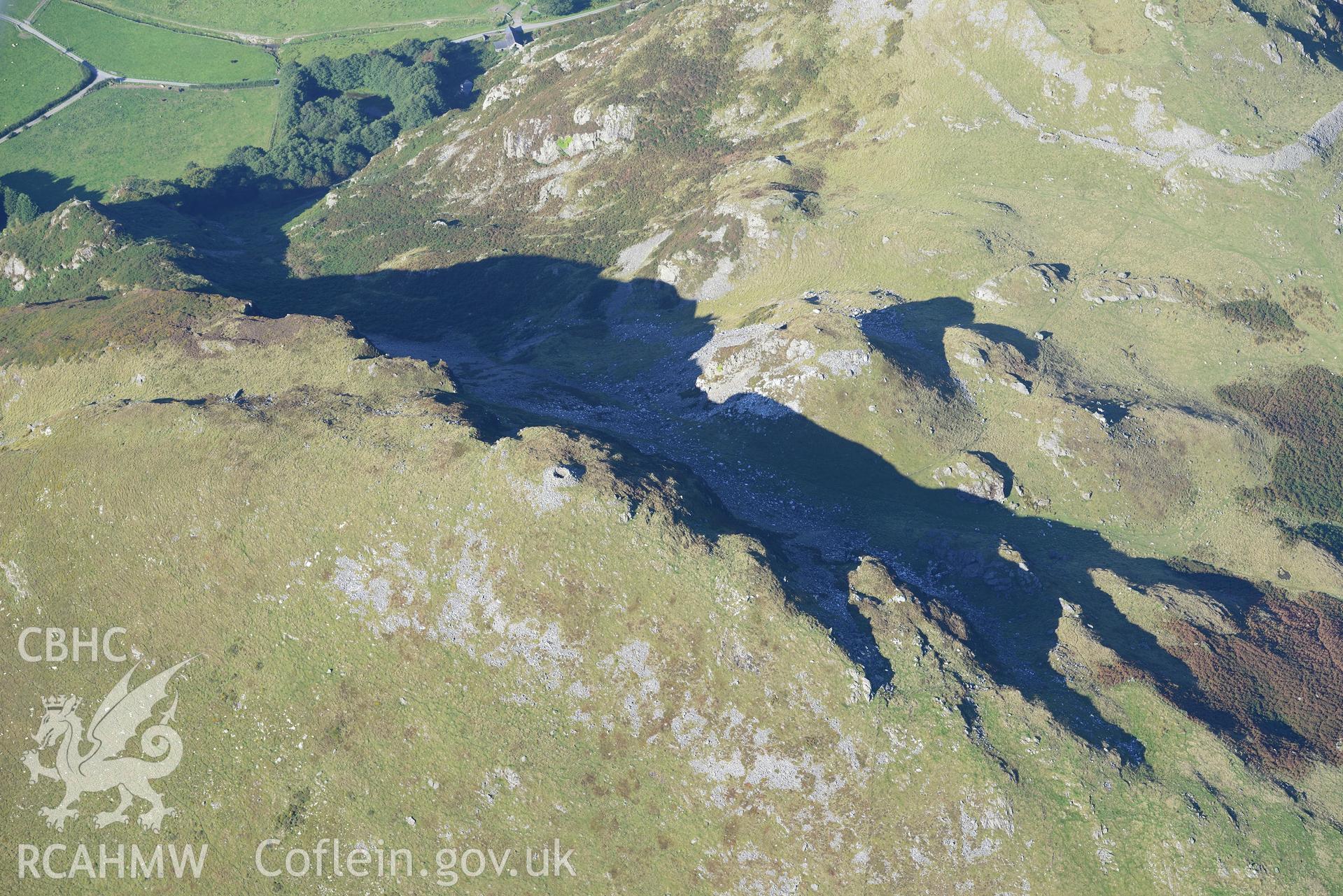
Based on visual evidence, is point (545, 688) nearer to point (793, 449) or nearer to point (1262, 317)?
point (793, 449)

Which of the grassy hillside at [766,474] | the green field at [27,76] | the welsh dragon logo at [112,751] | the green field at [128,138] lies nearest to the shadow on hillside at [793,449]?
the grassy hillside at [766,474]

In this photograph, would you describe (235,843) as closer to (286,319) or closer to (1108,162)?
(286,319)

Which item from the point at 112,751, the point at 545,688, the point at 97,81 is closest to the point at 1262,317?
the point at 545,688

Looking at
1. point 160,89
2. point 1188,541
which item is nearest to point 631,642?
point 1188,541

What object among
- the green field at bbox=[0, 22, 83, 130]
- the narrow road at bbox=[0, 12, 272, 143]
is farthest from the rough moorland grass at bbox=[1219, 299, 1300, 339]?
the green field at bbox=[0, 22, 83, 130]

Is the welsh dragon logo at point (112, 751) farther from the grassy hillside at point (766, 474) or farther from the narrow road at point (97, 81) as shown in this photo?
the narrow road at point (97, 81)

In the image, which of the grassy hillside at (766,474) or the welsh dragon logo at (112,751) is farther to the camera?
the welsh dragon logo at (112,751)

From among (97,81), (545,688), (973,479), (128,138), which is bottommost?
(973,479)
